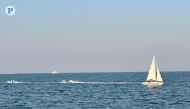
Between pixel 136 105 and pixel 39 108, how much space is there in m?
21.0

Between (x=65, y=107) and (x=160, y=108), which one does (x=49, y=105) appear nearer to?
(x=65, y=107)

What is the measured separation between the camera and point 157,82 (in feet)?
528

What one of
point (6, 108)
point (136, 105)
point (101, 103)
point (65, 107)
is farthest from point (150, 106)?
point (6, 108)

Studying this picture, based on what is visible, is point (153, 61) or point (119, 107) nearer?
point (119, 107)

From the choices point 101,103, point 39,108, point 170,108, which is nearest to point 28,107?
point 39,108

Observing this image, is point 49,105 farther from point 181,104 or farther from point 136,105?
point 181,104

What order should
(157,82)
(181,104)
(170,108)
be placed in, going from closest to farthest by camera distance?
(170,108) → (181,104) → (157,82)

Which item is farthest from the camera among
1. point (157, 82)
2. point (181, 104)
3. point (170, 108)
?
point (157, 82)

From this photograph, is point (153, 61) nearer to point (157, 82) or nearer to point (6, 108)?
point (157, 82)

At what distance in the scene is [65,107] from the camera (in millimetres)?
83938

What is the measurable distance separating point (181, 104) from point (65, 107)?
26.2 metres

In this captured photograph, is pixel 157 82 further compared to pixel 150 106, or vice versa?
pixel 157 82

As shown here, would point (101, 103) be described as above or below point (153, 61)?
below

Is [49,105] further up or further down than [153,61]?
further down
